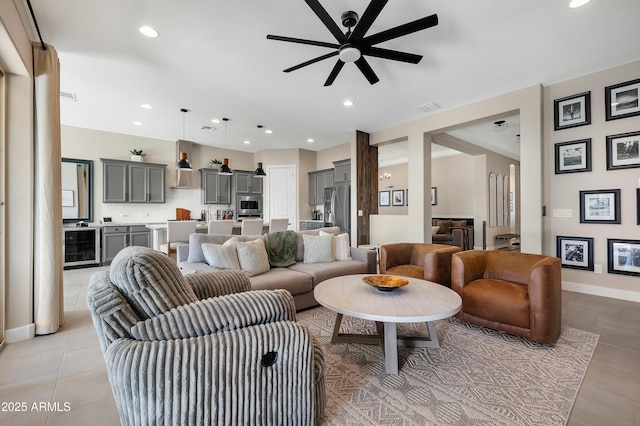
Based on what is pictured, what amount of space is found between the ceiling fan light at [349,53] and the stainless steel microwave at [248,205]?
5669 millimetres

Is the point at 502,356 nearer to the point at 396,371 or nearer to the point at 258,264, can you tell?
the point at 396,371

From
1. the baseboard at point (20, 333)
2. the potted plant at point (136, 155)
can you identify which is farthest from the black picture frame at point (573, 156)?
the potted plant at point (136, 155)

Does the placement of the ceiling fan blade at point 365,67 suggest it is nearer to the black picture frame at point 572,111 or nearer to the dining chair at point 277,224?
the black picture frame at point 572,111

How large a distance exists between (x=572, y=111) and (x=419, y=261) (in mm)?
2885

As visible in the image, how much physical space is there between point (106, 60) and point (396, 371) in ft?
14.2

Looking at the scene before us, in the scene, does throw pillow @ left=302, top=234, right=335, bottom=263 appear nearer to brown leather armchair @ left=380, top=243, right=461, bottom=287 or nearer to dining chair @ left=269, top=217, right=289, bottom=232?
brown leather armchair @ left=380, top=243, right=461, bottom=287

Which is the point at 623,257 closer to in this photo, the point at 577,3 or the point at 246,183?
the point at 577,3

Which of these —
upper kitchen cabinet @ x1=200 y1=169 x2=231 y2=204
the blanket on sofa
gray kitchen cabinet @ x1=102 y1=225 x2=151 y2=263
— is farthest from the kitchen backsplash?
the blanket on sofa

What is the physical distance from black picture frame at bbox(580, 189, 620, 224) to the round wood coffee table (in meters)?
2.88

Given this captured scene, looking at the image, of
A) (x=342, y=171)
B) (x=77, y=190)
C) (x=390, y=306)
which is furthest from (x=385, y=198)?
(x=77, y=190)

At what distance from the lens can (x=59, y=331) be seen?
2631 mm

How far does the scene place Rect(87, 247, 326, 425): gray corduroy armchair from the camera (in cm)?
113

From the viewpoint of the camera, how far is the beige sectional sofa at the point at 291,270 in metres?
2.85

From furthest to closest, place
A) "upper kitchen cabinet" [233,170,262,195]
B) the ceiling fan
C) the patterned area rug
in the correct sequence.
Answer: "upper kitchen cabinet" [233,170,262,195], the ceiling fan, the patterned area rug
